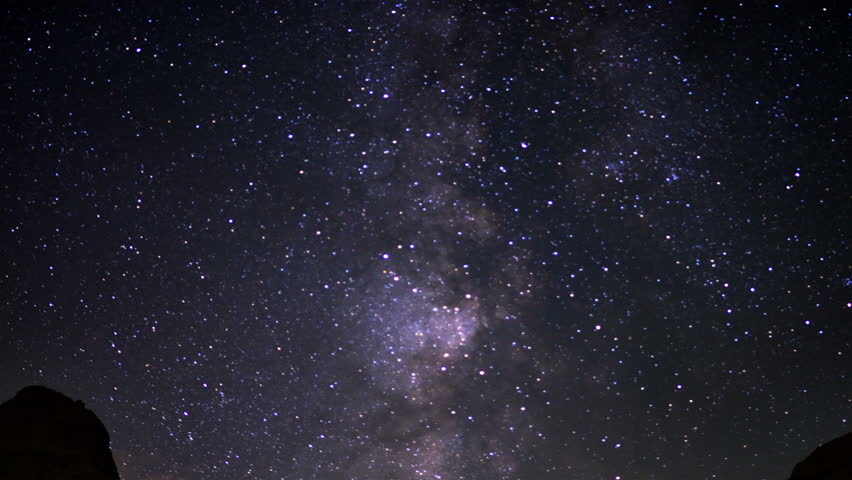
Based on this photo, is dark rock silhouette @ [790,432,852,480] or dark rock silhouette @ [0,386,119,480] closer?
dark rock silhouette @ [790,432,852,480]

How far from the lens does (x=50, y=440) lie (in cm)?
320

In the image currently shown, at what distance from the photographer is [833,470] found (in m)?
2.72

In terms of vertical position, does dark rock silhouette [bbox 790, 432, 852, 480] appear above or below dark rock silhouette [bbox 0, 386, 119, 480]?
below

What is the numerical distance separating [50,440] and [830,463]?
488 cm

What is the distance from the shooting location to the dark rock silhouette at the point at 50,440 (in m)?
3.03

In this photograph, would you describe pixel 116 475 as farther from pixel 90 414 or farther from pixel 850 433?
pixel 850 433

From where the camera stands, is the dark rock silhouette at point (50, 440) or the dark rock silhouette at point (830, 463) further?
the dark rock silhouette at point (50, 440)

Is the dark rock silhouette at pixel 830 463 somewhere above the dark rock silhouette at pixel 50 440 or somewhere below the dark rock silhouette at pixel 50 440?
below

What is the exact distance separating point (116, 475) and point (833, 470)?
4.53 m

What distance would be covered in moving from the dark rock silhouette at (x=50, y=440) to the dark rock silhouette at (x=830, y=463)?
14.5ft

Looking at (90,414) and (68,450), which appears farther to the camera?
(90,414)

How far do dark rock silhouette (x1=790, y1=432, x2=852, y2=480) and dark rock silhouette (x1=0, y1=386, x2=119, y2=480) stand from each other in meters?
4.43

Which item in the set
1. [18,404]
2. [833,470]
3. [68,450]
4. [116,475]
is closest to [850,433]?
[833,470]

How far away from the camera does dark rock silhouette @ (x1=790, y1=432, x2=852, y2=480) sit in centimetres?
268
